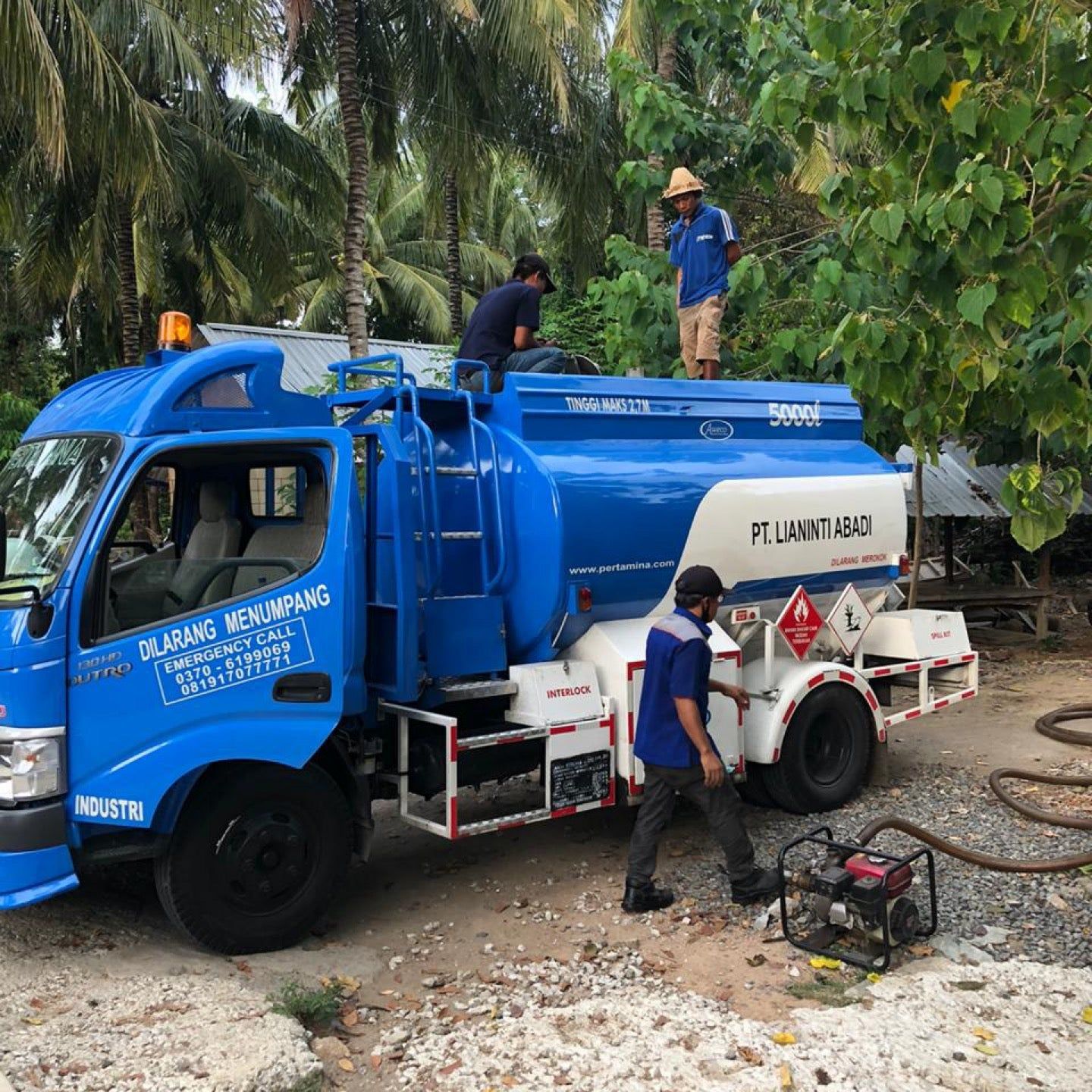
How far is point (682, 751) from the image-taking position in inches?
222

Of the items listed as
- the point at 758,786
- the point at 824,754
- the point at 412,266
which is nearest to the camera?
the point at 758,786

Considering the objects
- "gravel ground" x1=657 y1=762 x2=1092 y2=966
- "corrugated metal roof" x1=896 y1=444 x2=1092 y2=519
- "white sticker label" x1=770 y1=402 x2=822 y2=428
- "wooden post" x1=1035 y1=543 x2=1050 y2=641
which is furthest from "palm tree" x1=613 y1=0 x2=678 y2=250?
"gravel ground" x1=657 y1=762 x2=1092 y2=966

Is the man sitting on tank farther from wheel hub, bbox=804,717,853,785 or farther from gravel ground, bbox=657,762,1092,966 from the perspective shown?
gravel ground, bbox=657,762,1092,966

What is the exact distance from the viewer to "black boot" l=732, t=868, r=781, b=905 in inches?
227

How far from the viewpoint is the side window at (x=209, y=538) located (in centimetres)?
499

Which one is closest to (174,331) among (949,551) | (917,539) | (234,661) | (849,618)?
(234,661)

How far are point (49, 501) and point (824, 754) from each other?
16.5 ft

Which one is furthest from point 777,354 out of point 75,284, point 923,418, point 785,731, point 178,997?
point 75,284

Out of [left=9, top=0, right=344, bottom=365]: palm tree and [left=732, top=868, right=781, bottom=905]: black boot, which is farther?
[left=9, top=0, right=344, bottom=365]: palm tree

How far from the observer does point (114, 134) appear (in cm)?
1166

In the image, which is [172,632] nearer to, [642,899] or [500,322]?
[642,899]

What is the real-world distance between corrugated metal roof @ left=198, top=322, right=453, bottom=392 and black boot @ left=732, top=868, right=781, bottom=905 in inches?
543

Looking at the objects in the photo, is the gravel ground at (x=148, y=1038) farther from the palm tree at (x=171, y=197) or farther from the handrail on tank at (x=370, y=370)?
the palm tree at (x=171, y=197)

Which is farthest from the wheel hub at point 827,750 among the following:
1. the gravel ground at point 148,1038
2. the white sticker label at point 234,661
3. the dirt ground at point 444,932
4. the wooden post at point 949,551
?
the wooden post at point 949,551
